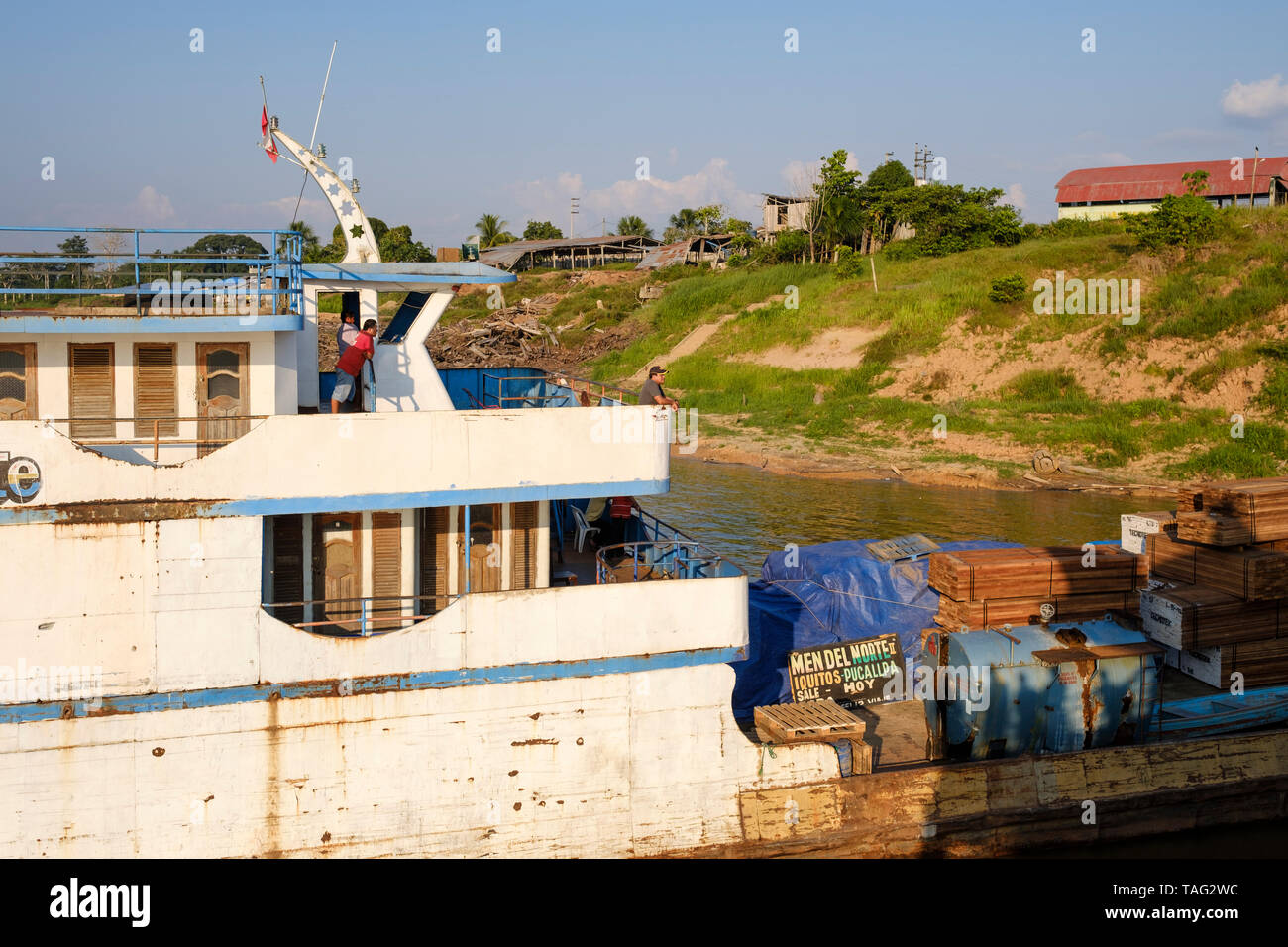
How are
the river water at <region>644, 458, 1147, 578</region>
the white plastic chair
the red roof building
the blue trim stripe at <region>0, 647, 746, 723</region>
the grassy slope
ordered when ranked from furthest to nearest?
the red roof building
the grassy slope
the river water at <region>644, 458, 1147, 578</region>
the white plastic chair
the blue trim stripe at <region>0, 647, 746, 723</region>

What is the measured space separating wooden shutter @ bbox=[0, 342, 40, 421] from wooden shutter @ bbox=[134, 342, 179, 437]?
95cm

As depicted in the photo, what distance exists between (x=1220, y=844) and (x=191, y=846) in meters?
10.9

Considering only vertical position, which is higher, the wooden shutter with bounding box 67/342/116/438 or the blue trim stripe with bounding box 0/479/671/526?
the wooden shutter with bounding box 67/342/116/438

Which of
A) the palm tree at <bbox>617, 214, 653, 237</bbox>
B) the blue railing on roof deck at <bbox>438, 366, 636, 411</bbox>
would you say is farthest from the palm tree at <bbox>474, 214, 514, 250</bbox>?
the blue railing on roof deck at <bbox>438, 366, 636, 411</bbox>

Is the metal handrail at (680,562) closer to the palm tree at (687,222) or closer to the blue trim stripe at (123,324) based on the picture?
the blue trim stripe at (123,324)

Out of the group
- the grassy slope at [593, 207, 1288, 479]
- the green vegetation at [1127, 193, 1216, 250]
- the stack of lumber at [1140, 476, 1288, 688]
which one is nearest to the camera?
the stack of lumber at [1140, 476, 1288, 688]

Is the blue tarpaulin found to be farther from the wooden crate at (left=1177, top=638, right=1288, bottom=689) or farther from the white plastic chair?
the wooden crate at (left=1177, top=638, right=1288, bottom=689)

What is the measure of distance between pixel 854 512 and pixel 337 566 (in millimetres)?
19651

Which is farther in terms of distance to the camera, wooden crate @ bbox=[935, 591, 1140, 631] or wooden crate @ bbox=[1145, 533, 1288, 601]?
wooden crate @ bbox=[935, 591, 1140, 631]

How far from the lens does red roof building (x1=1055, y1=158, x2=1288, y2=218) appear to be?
2408 inches

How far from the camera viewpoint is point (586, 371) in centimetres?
5125

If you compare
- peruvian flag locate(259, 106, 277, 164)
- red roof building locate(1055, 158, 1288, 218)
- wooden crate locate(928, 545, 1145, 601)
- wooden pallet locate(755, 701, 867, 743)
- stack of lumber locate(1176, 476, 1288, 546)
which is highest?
red roof building locate(1055, 158, 1288, 218)

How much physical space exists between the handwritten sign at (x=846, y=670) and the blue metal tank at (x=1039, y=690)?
2.52ft
